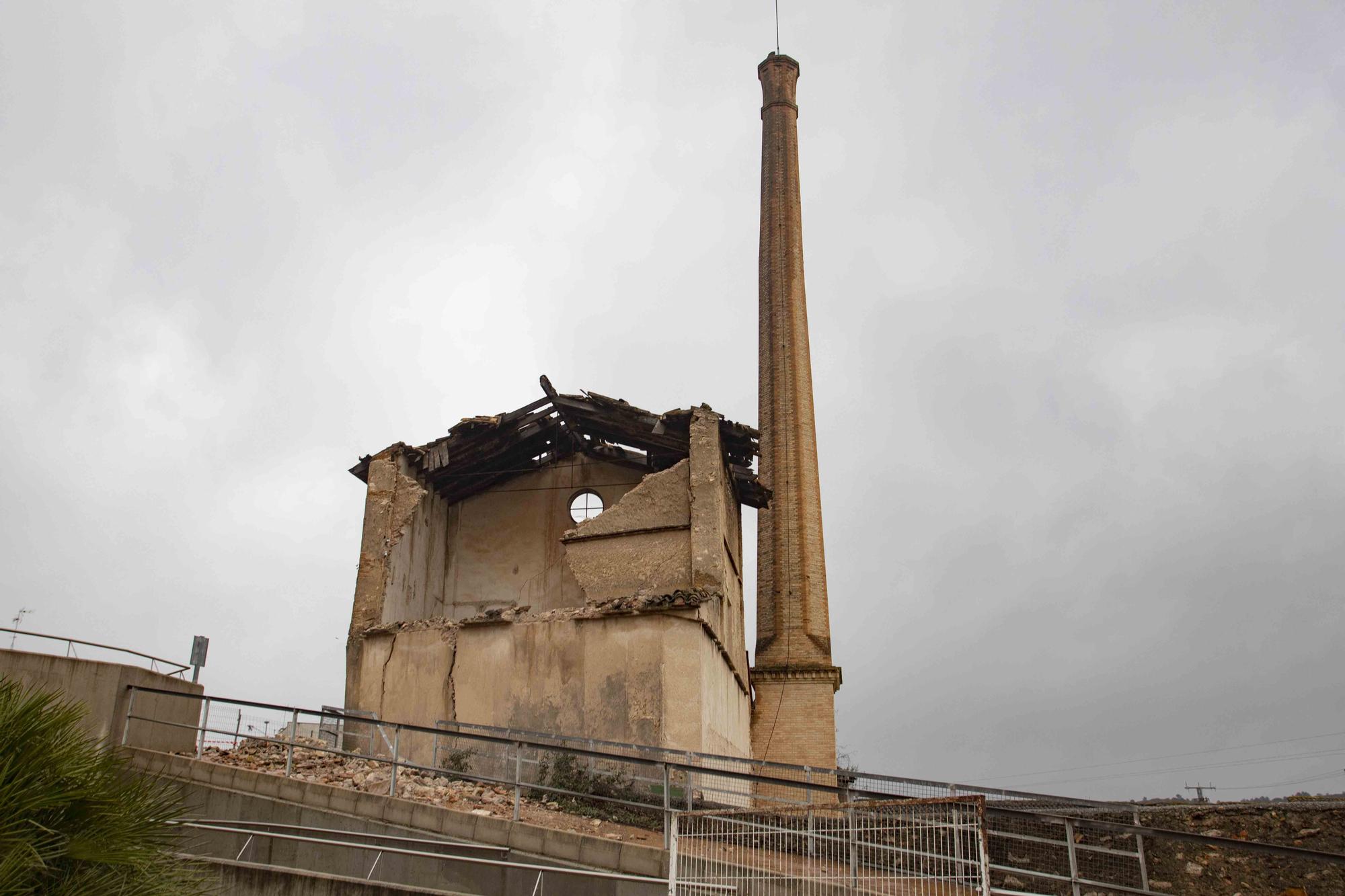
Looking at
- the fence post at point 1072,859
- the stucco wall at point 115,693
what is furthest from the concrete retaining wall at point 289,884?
the fence post at point 1072,859

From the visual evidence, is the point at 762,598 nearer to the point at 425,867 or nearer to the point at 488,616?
the point at 488,616

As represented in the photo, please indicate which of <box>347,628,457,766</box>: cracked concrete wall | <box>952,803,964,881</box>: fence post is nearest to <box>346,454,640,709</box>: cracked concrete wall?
<box>347,628,457,766</box>: cracked concrete wall

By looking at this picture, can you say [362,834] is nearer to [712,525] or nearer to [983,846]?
[983,846]

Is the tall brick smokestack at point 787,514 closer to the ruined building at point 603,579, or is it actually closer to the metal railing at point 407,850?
the ruined building at point 603,579

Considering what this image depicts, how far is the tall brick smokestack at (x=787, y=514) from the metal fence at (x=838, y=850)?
16.2m

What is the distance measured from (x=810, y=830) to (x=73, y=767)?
570 centimetres

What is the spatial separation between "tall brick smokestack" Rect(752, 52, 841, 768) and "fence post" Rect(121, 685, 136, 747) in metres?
16.3

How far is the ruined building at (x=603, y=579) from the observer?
18.0 metres

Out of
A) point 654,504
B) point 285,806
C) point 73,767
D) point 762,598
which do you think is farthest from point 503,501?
point 73,767

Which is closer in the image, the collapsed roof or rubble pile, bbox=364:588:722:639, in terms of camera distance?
rubble pile, bbox=364:588:722:639

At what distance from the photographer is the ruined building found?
18.0 meters

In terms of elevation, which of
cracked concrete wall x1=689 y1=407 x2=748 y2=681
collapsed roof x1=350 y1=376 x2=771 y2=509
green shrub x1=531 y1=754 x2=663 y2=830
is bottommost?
green shrub x1=531 y1=754 x2=663 y2=830

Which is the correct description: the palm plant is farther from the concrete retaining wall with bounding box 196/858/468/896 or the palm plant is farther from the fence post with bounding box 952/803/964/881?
the fence post with bounding box 952/803/964/881

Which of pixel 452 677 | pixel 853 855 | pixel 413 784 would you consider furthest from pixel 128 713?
pixel 853 855
